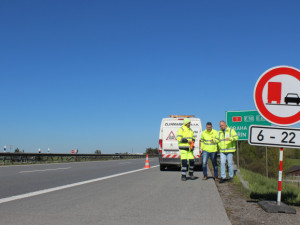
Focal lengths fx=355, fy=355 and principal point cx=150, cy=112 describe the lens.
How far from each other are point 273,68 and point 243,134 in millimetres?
8929

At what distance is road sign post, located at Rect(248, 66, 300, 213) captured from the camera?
5.33 meters

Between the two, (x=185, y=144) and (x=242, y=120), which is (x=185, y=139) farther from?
(x=242, y=120)

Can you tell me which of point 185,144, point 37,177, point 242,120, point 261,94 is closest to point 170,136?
point 242,120

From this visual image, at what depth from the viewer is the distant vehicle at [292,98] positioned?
531cm

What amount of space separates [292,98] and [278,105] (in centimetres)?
22

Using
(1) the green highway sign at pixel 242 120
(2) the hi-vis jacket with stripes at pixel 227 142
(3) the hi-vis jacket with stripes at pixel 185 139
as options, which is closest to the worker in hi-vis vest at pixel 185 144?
(3) the hi-vis jacket with stripes at pixel 185 139

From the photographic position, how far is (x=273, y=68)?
215 inches

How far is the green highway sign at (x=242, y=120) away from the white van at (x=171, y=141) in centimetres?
188

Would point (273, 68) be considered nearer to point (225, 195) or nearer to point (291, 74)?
point (291, 74)

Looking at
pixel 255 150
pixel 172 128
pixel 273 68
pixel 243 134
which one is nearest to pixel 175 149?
pixel 172 128

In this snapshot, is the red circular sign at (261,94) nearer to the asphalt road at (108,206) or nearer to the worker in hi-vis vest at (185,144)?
the asphalt road at (108,206)

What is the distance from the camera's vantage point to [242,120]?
14.3m

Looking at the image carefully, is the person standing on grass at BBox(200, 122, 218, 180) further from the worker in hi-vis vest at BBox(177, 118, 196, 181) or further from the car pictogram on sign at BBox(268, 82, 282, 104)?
the car pictogram on sign at BBox(268, 82, 282, 104)

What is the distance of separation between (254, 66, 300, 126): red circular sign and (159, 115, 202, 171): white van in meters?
10.3
